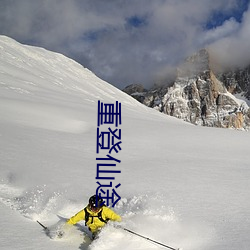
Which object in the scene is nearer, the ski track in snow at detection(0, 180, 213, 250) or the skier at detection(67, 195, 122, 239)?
the ski track in snow at detection(0, 180, 213, 250)

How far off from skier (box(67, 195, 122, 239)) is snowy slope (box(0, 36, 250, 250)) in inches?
10.3

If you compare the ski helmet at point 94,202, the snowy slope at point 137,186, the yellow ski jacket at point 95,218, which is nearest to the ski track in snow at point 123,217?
the snowy slope at point 137,186

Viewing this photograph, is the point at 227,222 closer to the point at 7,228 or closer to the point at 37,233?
the point at 37,233

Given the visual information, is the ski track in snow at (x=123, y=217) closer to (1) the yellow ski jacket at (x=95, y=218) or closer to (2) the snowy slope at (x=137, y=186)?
(2) the snowy slope at (x=137, y=186)

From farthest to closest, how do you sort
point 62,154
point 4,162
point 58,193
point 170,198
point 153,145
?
point 153,145
point 62,154
point 4,162
point 58,193
point 170,198

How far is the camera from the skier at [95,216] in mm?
6246

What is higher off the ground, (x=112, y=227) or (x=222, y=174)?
(x=222, y=174)

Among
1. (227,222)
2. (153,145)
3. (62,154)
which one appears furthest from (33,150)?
(227,222)

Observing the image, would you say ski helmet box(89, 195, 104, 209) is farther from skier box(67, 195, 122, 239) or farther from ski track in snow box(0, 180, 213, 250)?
ski track in snow box(0, 180, 213, 250)

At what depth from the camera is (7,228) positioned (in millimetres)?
5926

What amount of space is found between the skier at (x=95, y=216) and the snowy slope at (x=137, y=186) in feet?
0.86

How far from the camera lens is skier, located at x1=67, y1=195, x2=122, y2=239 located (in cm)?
625

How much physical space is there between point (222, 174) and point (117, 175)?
3.20 metres

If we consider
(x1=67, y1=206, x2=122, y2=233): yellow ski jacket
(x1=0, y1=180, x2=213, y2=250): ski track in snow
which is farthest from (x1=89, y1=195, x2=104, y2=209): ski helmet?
(x1=0, y1=180, x2=213, y2=250): ski track in snow
